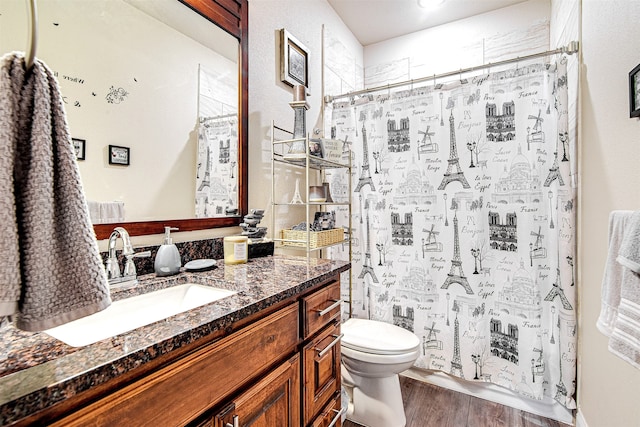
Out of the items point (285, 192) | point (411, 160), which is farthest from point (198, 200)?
point (411, 160)

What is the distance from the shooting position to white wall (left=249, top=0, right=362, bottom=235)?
1.48 metres

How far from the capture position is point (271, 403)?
31.3 inches

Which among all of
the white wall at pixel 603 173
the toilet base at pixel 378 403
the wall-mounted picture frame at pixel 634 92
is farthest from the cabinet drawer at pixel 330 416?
the wall-mounted picture frame at pixel 634 92

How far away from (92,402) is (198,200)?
2.82 feet

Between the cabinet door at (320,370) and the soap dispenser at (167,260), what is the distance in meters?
0.54

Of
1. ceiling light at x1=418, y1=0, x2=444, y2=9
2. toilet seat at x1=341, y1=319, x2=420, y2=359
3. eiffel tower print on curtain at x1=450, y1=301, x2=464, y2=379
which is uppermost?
ceiling light at x1=418, y1=0, x2=444, y2=9

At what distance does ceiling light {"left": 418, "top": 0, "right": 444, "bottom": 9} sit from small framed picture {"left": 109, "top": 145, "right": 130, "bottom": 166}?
89.4 inches

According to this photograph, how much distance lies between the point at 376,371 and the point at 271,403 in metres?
0.87

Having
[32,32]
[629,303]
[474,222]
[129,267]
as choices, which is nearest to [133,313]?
[129,267]

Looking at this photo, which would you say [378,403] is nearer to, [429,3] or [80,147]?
[80,147]

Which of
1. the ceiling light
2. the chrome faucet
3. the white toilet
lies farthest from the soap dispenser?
the ceiling light

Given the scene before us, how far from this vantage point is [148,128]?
1.04 metres

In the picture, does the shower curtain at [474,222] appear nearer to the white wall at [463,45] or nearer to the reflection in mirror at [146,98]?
the white wall at [463,45]

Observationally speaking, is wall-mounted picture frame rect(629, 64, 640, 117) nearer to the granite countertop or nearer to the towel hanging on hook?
the granite countertop
